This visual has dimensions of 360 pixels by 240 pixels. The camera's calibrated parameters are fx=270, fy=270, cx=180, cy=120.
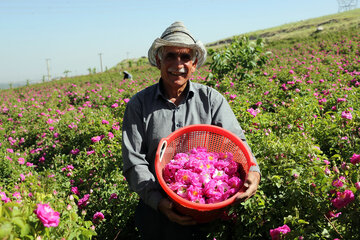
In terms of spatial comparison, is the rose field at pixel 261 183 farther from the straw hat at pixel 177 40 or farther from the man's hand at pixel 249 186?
the straw hat at pixel 177 40

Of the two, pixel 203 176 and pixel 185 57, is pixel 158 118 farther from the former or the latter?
pixel 203 176

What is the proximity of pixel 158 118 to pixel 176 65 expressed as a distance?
372mm

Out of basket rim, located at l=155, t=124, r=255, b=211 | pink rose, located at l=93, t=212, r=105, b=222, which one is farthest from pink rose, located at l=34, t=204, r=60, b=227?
pink rose, located at l=93, t=212, r=105, b=222

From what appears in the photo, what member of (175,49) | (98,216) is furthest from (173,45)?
(98,216)

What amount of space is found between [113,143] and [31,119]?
402cm

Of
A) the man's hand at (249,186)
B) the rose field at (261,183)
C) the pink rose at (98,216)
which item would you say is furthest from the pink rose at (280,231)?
the pink rose at (98,216)

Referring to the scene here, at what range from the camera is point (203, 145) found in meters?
1.79

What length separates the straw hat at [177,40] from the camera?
67.3 inches

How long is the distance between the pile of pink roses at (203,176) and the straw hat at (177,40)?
2.22 feet

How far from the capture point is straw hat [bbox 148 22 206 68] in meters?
1.71

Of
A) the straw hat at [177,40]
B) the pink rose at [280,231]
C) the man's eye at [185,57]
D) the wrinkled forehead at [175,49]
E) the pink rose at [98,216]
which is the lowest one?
the pink rose at [98,216]

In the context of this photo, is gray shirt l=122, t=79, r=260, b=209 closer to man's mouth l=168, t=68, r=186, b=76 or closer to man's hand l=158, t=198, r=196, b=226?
man's mouth l=168, t=68, r=186, b=76

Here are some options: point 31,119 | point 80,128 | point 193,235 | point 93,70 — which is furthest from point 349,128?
point 93,70

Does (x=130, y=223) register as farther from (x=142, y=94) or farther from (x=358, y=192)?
(x=358, y=192)
